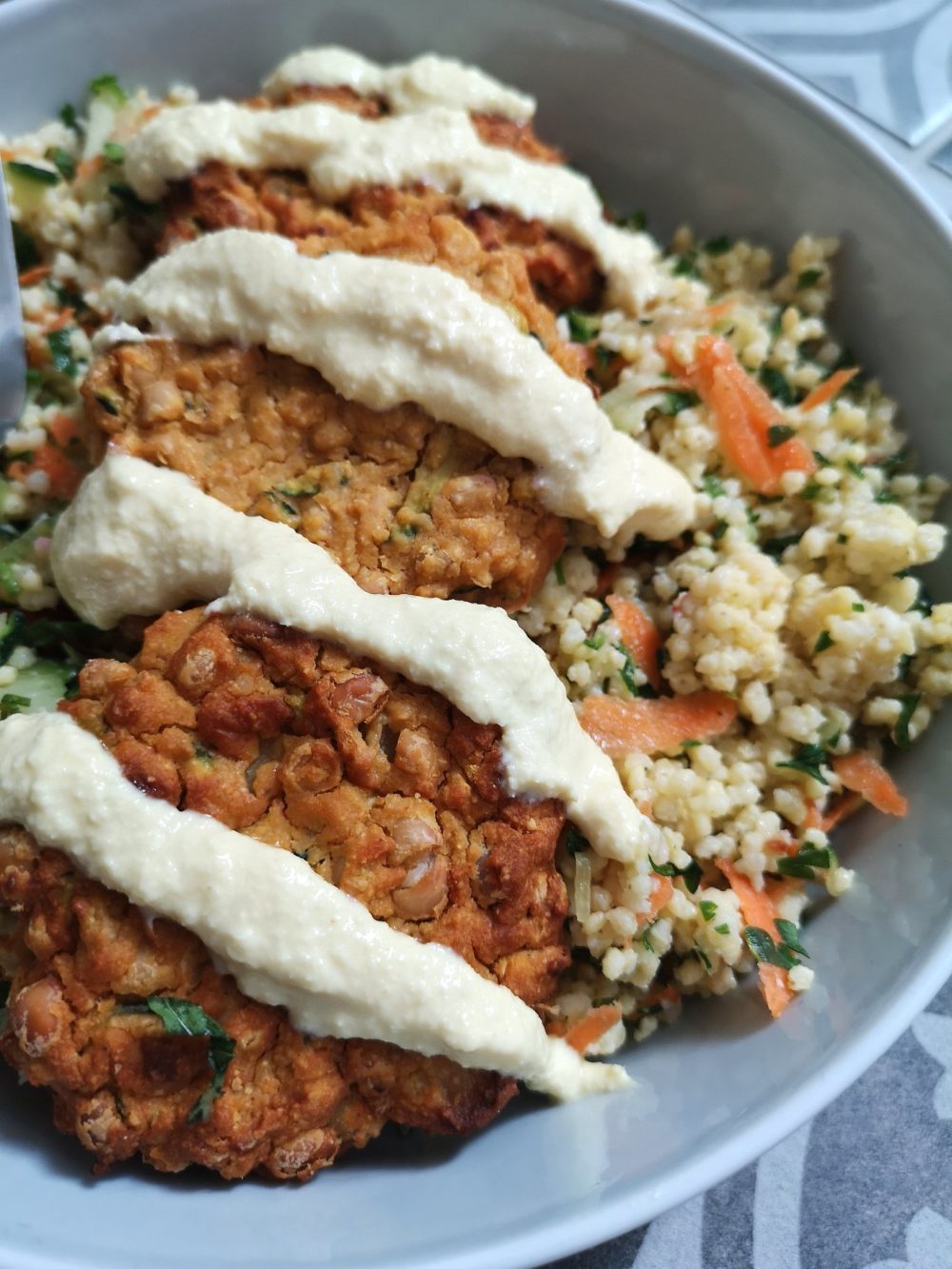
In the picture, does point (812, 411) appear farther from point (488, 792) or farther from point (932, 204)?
point (488, 792)

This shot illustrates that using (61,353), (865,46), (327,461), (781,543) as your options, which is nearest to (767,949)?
(781,543)

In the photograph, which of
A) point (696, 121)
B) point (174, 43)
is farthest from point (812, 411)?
point (174, 43)

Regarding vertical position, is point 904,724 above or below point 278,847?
above

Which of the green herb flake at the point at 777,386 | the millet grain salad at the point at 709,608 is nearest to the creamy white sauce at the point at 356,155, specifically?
the millet grain salad at the point at 709,608

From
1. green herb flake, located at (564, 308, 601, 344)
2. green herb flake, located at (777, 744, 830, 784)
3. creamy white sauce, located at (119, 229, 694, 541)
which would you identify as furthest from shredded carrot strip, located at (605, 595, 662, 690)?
green herb flake, located at (564, 308, 601, 344)

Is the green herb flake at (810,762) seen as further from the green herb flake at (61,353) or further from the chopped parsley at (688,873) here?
the green herb flake at (61,353)

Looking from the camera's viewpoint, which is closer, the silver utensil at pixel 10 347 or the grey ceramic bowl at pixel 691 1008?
the grey ceramic bowl at pixel 691 1008

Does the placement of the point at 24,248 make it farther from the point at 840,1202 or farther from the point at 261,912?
the point at 840,1202
